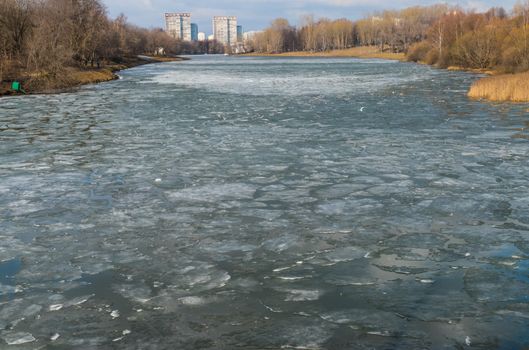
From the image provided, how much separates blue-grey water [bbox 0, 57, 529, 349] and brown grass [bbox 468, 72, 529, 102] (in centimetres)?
1023

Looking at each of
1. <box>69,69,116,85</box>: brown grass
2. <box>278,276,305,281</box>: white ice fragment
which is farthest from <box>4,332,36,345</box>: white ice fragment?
<box>69,69,116,85</box>: brown grass

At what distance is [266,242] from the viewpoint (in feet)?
23.0

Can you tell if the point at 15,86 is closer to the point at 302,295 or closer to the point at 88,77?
the point at 88,77

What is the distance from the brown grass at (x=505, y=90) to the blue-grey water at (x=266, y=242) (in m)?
10.2

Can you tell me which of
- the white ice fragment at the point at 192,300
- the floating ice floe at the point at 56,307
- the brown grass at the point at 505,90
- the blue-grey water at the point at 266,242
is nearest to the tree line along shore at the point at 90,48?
the brown grass at the point at 505,90

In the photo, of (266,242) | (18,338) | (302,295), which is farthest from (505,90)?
(18,338)

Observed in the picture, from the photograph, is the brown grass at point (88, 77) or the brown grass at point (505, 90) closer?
the brown grass at point (505, 90)

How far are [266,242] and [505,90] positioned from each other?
72.5 ft

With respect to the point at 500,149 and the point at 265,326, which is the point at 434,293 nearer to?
the point at 265,326

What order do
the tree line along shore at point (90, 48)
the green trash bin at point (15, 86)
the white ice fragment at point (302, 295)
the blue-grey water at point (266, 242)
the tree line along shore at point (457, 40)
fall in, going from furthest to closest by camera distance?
1. the tree line along shore at point (90, 48)
2. the green trash bin at point (15, 86)
3. the tree line along shore at point (457, 40)
4. the white ice fragment at point (302, 295)
5. the blue-grey water at point (266, 242)

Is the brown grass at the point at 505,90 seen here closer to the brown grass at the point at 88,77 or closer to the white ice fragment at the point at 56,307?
the white ice fragment at the point at 56,307

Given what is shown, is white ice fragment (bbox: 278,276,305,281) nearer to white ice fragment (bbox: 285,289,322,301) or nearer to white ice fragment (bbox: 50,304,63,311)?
white ice fragment (bbox: 285,289,322,301)

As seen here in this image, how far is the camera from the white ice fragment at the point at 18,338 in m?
4.56

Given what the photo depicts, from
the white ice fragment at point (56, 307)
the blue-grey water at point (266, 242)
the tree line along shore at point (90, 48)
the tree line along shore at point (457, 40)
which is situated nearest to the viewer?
the blue-grey water at point (266, 242)
